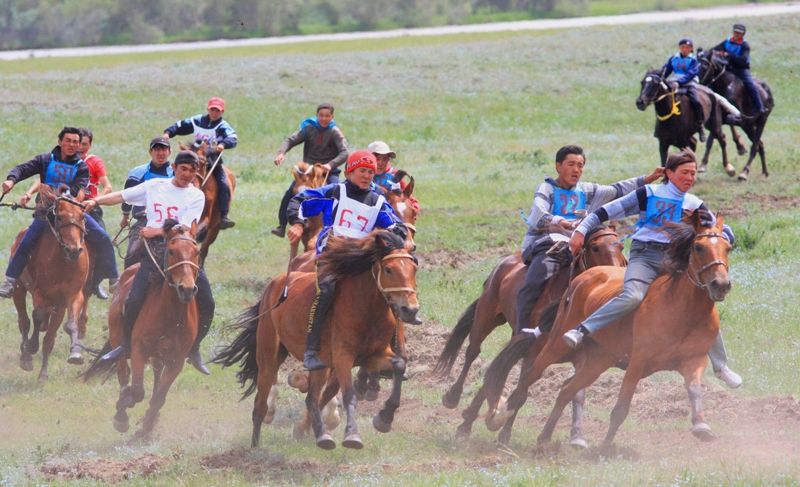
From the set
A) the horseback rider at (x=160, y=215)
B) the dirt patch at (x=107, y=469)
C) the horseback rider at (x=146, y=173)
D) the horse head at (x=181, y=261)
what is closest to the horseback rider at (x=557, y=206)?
the horse head at (x=181, y=261)

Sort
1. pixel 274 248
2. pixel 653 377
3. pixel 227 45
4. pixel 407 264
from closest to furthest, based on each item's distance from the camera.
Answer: pixel 407 264 < pixel 653 377 < pixel 274 248 < pixel 227 45

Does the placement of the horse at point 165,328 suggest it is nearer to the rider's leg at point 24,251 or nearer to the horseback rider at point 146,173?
the horseback rider at point 146,173

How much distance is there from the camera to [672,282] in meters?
7.72

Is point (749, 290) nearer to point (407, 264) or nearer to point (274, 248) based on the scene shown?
point (407, 264)

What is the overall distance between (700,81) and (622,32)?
27.9 meters

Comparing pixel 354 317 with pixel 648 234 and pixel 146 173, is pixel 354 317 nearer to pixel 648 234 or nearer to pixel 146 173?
pixel 648 234

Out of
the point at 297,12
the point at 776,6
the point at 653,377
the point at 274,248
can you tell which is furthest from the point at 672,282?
the point at 297,12

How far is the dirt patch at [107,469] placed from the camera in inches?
306

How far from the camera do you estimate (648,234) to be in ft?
26.6

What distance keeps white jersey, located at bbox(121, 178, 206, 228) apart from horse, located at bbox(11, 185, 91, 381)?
2.12 metres

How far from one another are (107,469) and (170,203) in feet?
9.14

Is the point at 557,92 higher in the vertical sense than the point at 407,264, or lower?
lower

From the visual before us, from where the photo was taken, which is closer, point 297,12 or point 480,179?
point 480,179

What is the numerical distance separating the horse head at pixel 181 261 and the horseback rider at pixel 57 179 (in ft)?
10.4
